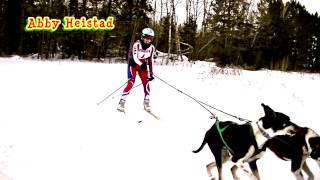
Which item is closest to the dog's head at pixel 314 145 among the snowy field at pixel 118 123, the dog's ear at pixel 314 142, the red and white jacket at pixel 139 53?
the dog's ear at pixel 314 142

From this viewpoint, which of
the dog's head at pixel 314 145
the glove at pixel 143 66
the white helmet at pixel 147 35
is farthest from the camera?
the glove at pixel 143 66

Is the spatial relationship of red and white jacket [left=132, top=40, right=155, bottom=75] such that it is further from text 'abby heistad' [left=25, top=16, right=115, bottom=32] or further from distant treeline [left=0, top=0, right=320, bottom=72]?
text 'abby heistad' [left=25, top=16, right=115, bottom=32]

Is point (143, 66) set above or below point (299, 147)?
above

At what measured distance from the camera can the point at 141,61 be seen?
9859 mm

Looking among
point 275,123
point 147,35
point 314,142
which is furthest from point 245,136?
point 147,35

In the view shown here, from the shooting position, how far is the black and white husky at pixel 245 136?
16.2 ft

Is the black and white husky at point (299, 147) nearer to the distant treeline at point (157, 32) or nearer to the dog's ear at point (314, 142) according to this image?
the dog's ear at point (314, 142)

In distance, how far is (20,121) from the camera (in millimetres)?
8414

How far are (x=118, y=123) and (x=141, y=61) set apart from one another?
1.94 metres

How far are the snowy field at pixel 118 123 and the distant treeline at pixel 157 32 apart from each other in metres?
15.7

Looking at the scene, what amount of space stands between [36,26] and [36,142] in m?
26.5

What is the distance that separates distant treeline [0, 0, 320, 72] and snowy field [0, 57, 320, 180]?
51.3ft

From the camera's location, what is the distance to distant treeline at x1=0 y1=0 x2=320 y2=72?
29947mm

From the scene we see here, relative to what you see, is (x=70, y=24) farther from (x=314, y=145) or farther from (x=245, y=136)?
(x=314, y=145)
